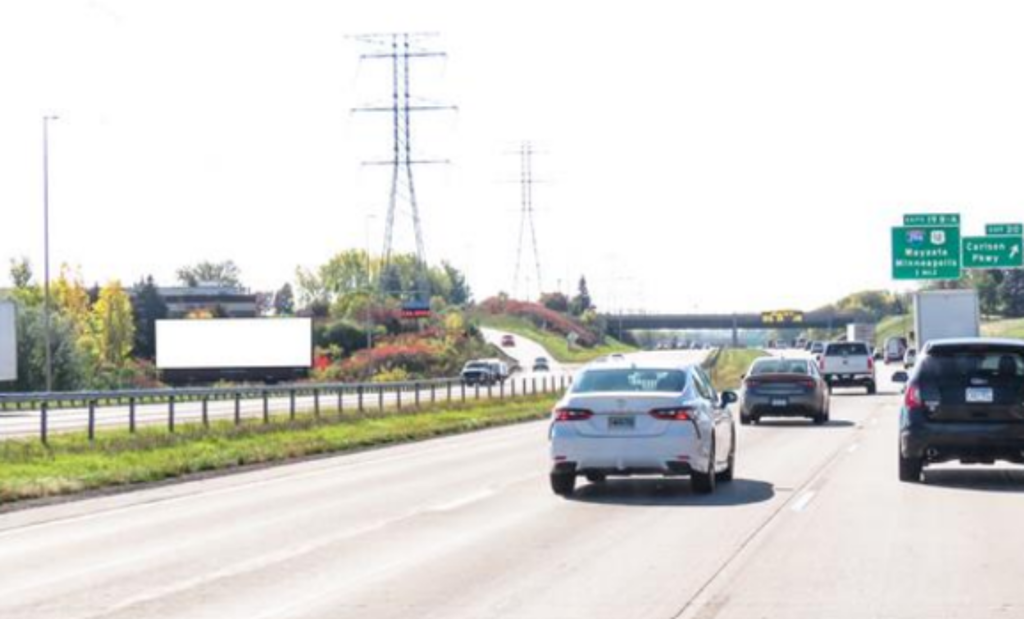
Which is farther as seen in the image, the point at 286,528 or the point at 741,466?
the point at 741,466

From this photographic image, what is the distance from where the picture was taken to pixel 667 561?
13953 mm

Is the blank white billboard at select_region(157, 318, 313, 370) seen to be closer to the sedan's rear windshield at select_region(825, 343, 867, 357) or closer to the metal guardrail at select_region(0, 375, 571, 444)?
the metal guardrail at select_region(0, 375, 571, 444)

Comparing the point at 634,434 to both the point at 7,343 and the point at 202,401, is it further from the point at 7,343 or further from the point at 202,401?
the point at 7,343

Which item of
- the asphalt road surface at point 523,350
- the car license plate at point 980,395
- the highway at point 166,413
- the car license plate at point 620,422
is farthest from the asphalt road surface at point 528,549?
the asphalt road surface at point 523,350

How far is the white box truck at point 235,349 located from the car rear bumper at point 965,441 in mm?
48723

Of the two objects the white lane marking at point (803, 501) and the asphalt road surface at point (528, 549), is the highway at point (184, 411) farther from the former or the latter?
the white lane marking at point (803, 501)

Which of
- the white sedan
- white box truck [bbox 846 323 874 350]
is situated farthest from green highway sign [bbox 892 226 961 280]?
white box truck [bbox 846 323 874 350]

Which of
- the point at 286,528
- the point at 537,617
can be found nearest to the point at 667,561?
the point at 537,617

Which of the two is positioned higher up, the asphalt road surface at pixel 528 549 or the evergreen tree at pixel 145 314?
the evergreen tree at pixel 145 314

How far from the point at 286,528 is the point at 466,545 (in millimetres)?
2654

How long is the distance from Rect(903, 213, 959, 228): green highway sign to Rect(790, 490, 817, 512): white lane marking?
4970cm

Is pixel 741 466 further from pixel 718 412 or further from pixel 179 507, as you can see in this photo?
pixel 179 507

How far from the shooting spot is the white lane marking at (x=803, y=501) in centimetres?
1870

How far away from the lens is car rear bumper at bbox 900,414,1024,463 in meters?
21.1
